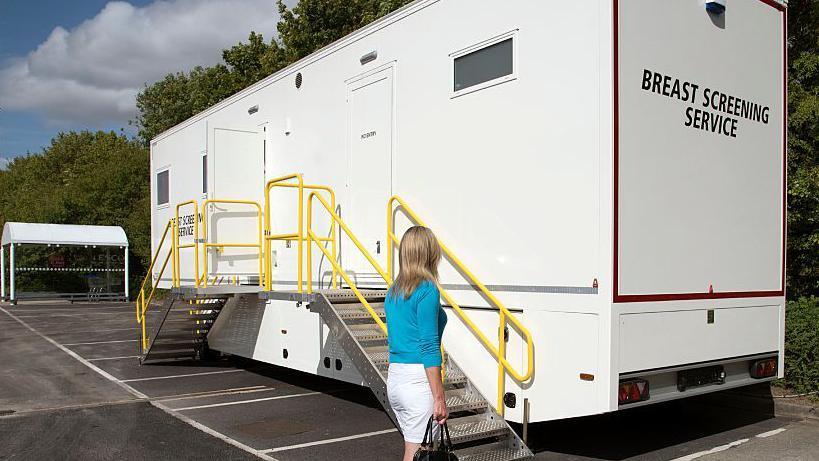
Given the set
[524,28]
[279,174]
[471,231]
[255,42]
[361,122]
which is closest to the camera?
[524,28]

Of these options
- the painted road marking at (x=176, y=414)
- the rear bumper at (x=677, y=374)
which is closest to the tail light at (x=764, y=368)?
the rear bumper at (x=677, y=374)

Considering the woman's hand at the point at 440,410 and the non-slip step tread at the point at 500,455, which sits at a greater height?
the woman's hand at the point at 440,410

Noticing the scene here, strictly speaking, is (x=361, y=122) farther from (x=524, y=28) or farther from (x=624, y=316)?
(x=624, y=316)

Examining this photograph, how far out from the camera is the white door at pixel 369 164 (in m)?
7.22

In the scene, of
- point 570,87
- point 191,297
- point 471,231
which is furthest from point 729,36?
point 191,297

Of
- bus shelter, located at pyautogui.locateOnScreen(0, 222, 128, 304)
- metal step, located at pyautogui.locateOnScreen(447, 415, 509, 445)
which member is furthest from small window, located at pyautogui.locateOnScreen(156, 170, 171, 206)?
bus shelter, located at pyautogui.locateOnScreen(0, 222, 128, 304)

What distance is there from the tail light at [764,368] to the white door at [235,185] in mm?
6148

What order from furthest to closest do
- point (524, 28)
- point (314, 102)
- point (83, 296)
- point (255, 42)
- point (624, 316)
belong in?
→ point (83, 296) → point (255, 42) → point (314, 102) → point (524, 28) → point (624, 316)

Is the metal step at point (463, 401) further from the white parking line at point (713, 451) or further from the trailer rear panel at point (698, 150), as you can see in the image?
the white parking line at point (713, 451)

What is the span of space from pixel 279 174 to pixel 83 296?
2214cm

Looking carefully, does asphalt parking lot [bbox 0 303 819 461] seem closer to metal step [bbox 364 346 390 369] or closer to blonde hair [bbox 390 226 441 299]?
metal step [bbox 364 346 390 369]

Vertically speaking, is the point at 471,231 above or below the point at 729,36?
below

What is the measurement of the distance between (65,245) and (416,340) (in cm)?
2605

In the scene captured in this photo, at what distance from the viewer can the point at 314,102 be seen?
8.44 metres
